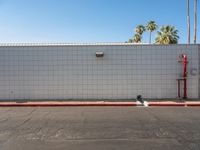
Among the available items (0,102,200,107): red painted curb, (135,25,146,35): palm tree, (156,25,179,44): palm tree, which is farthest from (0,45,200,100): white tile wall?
(135,25,146,35): palm tree

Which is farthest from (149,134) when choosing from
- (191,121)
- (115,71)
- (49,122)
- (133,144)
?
(115,71)

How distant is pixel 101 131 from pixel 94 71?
7000mm

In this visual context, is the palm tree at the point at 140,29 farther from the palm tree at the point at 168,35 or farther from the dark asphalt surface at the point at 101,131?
the dark asphalt surface at the point at 101,131

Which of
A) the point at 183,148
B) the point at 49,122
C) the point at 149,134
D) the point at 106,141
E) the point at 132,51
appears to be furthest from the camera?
the point at 132,51

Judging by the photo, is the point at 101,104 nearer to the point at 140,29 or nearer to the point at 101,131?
the point at 101,131

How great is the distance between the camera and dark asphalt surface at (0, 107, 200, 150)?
18.7 feet

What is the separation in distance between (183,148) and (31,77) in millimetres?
10482

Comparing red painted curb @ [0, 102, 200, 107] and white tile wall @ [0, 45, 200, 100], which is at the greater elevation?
white tile wall @ [0, 45, 200, 100]

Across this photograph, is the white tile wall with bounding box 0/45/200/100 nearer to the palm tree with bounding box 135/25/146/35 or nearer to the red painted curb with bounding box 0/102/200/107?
the red painted curb with bounding box 0/102/200/107

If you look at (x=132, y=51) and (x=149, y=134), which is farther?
(x=132, y=51)

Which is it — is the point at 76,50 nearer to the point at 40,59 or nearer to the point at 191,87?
the point at 40,59

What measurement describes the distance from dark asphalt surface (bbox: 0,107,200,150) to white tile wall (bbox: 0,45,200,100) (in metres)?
3.88

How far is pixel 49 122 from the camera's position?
27.1ft

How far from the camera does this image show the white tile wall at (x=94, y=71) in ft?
44.6
